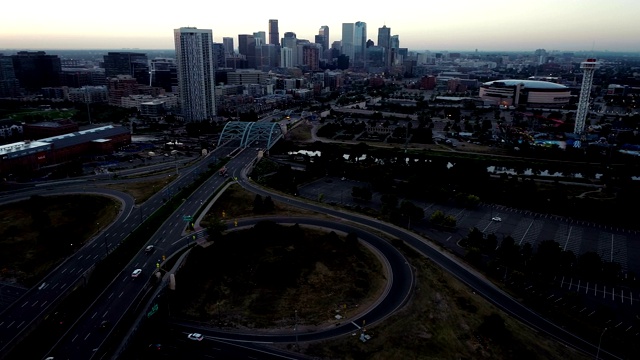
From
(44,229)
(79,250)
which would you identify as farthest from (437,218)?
(44,229)

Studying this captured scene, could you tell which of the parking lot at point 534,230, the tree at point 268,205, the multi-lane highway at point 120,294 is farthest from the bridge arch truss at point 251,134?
the multi-lane highway at point 120,294

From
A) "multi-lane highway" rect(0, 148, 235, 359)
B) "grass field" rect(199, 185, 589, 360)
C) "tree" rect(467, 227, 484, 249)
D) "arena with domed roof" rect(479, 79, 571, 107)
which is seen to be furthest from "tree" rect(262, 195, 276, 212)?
"arena with domed roof" rect(479, 79, 571, 107)

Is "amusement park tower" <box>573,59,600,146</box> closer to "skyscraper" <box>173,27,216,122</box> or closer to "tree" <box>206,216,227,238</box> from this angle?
"tree" <box>206,216,227,238</box>

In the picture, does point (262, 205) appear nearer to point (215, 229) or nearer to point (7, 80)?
point (215, 229)

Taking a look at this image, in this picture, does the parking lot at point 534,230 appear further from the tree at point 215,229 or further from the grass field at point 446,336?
the tree at point 215,229

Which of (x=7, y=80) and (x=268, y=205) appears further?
(x=7, y=80)

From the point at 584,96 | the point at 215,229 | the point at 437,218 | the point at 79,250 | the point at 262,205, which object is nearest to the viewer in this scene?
the point at 79,250

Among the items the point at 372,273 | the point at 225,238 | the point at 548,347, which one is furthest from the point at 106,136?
the point at 548,347
